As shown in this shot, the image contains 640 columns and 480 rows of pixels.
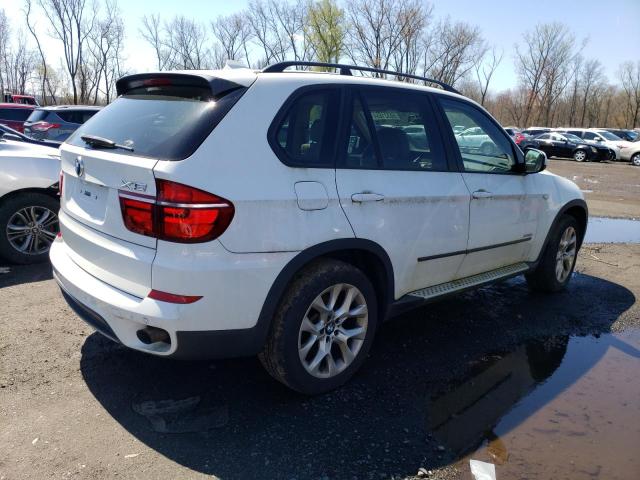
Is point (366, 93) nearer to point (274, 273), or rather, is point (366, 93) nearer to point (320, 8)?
point (274, 273)

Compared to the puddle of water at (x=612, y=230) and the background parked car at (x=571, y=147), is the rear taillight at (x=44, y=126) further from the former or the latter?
the background parked car at (x=571, y=147)

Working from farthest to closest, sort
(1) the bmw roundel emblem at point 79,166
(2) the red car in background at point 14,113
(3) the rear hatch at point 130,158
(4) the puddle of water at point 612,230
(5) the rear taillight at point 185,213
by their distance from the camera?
(2) the red car in background at point 14,113 → (4) the puddle of water at point 612,230 → (1) the bmw roundel emblem at point 79,166 → (3) the rear hatch at point 130,158 → (5) the rear taillight at point 185,213

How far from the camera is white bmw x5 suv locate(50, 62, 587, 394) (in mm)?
2490

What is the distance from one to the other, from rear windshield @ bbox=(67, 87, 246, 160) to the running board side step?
177 centimetres

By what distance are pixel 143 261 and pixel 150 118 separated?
0.87 meters

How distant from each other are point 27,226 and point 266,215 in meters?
4.05

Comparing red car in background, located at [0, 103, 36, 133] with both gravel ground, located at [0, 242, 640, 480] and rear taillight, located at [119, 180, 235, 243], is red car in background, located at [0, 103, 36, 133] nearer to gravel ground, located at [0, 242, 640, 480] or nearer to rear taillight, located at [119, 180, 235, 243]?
gravel ground, located at [0, 242, 640, 480]

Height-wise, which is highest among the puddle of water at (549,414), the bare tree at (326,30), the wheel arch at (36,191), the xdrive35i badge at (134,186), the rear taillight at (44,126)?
the bare tree at (326,30)

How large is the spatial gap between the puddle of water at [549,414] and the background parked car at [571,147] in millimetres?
25951

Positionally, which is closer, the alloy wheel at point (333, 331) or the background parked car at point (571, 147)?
the alloy wheel at point (333, 331)

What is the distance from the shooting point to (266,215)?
8.50 feet

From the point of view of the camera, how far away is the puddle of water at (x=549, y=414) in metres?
2.63

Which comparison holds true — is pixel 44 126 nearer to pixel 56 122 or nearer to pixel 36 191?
pixel 56 122

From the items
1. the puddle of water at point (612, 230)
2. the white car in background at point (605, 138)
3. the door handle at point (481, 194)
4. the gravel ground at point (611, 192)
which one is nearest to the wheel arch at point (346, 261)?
the door handle at point (481, 194)
